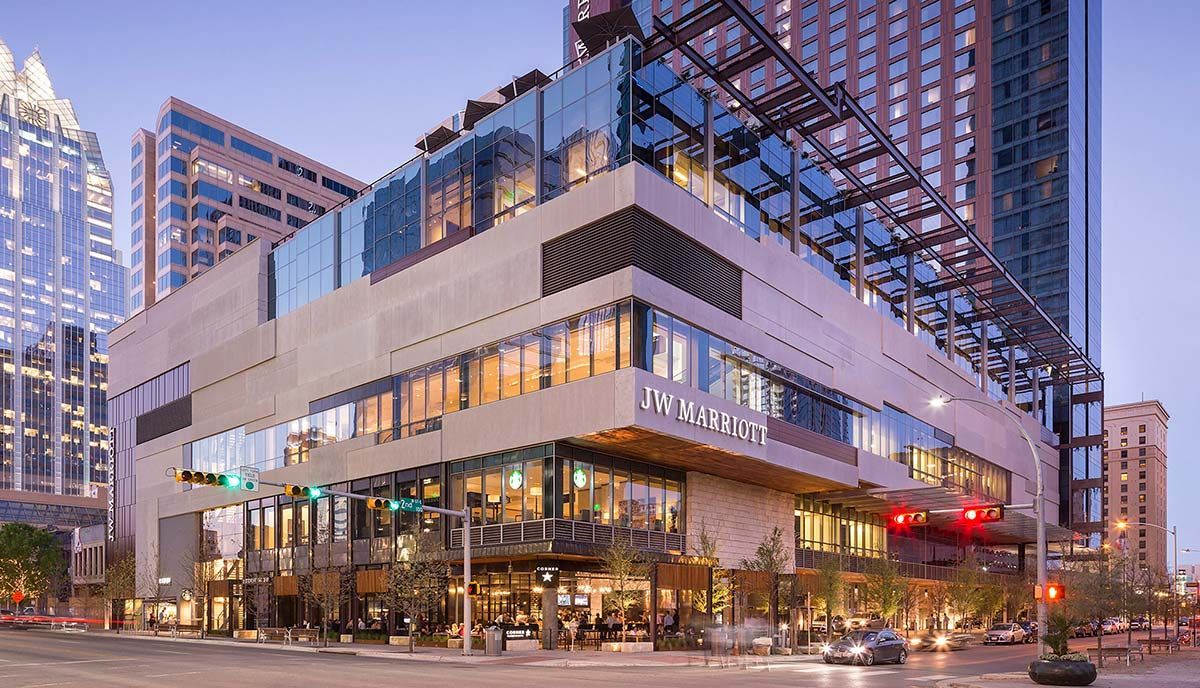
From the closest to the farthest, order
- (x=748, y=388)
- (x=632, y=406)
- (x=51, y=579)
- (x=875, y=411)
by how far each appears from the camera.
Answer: (x=632, y=406), (x=748, y=388), (x=875, y=411), (x=51, y=579)

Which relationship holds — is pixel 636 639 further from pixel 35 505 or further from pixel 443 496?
pixel 35 505

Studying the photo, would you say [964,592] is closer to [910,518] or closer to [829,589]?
[829,589]

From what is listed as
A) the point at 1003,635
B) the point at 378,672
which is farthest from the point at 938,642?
the point at 378,672

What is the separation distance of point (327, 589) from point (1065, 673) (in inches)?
1559

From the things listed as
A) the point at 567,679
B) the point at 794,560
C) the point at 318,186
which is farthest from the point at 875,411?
the point at 318,186

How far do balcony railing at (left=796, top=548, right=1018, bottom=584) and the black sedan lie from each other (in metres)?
19.1

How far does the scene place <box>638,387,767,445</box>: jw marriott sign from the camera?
45.9 meters

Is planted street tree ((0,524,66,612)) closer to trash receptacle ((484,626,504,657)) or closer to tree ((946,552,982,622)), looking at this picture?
trash receptacle ((484,626,504,657))

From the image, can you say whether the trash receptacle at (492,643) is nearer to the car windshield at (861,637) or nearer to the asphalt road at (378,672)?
the asphalt road at (378,672)

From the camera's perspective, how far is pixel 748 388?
2128 inches

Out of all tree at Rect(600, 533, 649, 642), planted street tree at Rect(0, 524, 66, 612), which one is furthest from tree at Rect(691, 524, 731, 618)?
planted street tree at Rect(0, 524, 66, 612)

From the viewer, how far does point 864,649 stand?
138 feet

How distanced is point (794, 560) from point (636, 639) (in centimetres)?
1702

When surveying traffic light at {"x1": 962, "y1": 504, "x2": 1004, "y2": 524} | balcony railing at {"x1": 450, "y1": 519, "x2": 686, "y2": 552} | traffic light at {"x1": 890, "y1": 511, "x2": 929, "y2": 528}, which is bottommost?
balcony railing at {"x1": 450, "y1": 519, "x2": 686, "y2": 552}
